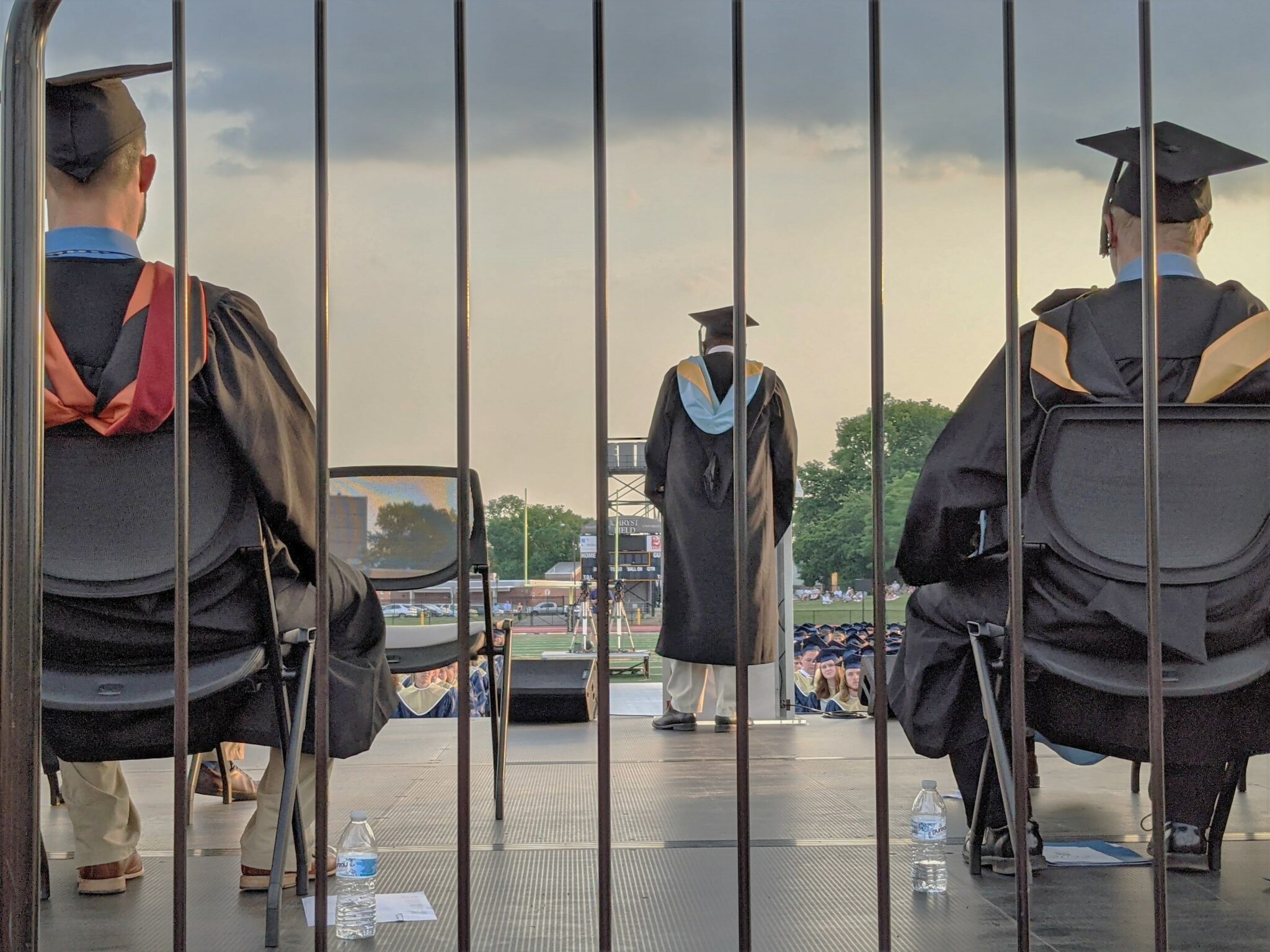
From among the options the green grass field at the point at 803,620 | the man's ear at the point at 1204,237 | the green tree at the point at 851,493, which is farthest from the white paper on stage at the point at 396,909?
the green tree at the point at 851,493

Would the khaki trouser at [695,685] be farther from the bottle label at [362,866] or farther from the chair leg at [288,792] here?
the bottle label at [362,866]

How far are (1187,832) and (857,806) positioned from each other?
0.74m

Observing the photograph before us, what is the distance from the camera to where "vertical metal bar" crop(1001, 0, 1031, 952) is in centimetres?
118

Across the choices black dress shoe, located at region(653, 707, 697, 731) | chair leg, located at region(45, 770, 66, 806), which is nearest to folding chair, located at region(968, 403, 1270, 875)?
chair leg, located at region(45, 770, 66, 806)

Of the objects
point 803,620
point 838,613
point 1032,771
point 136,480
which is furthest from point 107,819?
point 838,613

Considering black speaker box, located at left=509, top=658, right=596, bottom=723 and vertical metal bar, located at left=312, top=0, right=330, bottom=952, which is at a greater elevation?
vertical metal bar, located at left=312, top=0, right=330, bottom=952

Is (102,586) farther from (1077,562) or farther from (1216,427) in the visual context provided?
(1216,427)

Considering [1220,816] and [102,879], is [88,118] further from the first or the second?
[1220,816]

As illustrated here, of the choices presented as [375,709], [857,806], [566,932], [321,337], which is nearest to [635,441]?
[857,806]

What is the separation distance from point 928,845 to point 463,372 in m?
1.20

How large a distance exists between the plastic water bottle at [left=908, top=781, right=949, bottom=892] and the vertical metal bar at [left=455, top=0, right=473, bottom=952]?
927mm

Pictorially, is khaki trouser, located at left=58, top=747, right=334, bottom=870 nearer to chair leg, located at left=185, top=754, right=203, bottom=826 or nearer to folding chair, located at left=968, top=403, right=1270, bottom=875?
chair leg, located at left=185, top=754, right=203, bottom=826

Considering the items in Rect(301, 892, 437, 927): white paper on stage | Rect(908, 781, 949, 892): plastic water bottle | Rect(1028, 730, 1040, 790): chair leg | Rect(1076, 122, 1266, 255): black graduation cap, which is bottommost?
Rect(1028, 730, 1040, 790): chair leg

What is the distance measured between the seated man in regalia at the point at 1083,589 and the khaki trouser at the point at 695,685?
2.07m
